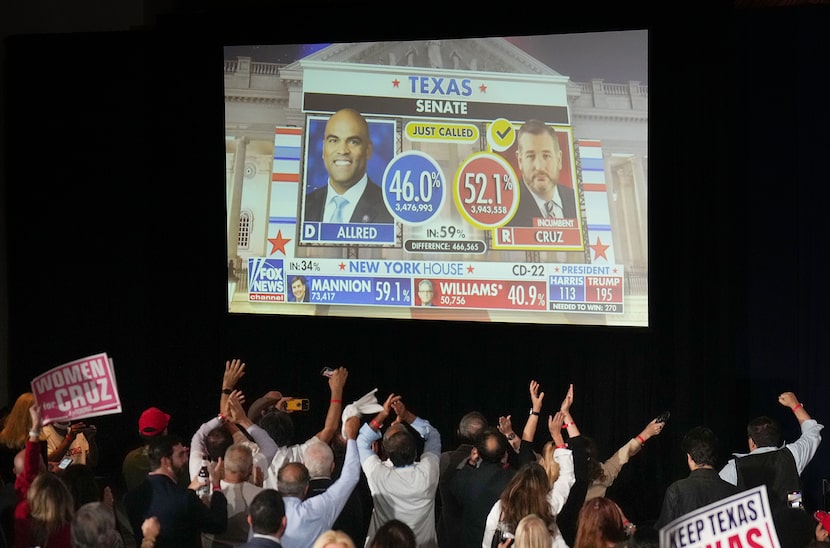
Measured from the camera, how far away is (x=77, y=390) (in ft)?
15.1

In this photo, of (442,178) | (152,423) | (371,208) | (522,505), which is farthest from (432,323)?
(522,505)

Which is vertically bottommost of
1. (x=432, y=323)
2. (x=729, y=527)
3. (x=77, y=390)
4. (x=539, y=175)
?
(x=729, y=527)

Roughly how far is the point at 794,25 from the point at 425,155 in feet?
9.21

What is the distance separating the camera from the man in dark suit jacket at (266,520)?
3.58 m

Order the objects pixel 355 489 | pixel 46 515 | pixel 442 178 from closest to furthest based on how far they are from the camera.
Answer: pixel 46 515 → pixel 355 489 → pixel 442 178

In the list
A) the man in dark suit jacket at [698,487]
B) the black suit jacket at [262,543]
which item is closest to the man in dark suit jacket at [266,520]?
the black suit jacket at [262,543]

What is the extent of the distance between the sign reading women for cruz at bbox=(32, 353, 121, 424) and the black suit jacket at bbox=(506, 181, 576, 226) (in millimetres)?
3557

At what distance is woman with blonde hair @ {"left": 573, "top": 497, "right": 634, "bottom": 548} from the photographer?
3.57 metres

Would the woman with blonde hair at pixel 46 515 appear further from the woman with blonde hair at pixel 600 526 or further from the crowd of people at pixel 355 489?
the woman with blonde hair at pixel 600 526

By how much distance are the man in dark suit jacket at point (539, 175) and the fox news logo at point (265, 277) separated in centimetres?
180

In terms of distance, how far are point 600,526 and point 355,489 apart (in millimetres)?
1481

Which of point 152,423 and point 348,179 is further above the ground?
point 348,179

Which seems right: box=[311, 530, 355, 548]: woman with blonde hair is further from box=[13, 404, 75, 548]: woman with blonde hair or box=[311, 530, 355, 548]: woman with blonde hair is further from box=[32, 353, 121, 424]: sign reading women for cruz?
box=[32, 353, 121, 424]: sign reading women for cruz

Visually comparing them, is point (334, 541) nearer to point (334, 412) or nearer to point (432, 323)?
point (334, 412)
